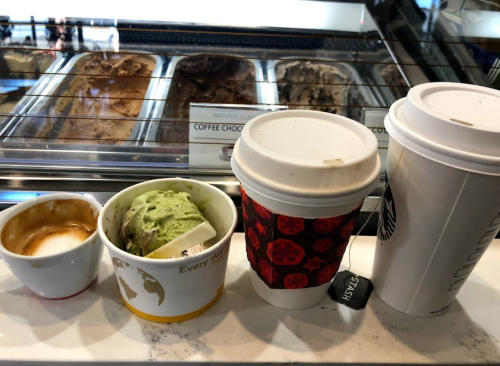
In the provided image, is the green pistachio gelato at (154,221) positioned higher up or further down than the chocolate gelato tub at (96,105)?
higher up

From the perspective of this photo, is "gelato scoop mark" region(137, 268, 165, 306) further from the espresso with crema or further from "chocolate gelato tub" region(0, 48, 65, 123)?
"chocolate gelato tub" region(0, 48, 65, 123)

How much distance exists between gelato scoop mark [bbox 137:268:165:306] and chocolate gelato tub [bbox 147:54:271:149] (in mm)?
608

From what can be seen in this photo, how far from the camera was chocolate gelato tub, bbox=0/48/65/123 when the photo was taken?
52.1 inches

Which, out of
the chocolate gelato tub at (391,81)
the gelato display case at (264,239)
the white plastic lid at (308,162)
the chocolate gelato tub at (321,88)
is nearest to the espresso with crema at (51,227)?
the gelato display case at (264,239)

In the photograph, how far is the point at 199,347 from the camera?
773 mm

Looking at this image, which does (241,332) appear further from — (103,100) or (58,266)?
(103,100)

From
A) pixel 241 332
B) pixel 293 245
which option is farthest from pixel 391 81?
pixel 241 332

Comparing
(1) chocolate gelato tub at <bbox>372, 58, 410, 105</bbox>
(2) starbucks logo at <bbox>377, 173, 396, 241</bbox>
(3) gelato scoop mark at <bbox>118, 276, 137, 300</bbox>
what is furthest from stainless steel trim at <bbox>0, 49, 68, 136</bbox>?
(1) chocolate gelato tub at <bbox>372, 58, 410, 105</bbox>

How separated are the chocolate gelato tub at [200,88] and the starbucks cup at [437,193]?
2.36 feet

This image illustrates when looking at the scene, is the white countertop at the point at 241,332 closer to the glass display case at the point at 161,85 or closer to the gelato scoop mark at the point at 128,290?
the gelato scoop mark at the point at 128,290

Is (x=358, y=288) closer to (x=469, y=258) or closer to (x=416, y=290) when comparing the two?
(x=416, y=290)

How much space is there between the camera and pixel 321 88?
1.59m

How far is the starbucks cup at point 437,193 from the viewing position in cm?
63

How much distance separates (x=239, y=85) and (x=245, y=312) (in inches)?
36.1
